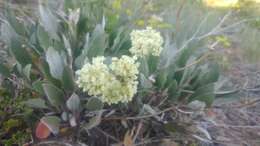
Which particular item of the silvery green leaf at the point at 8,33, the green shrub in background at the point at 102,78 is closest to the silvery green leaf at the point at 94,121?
the green shrub in background at the point at 102,78

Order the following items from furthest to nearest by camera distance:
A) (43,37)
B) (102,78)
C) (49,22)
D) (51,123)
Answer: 1. (49,22)
2. (43,37)
3. (51,123)
4. (102,78)

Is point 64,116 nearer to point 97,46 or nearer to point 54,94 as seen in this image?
point 54,94

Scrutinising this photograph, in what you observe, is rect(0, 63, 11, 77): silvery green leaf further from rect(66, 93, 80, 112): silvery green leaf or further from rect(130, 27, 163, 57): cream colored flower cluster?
rect(130, 27, 163, 57): cream colored flower cluster

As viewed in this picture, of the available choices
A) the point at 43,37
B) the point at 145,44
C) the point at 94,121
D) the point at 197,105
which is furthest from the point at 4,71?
the point at 197,105

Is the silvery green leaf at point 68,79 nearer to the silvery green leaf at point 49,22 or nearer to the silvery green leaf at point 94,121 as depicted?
the silvery green leaf at point 94,121

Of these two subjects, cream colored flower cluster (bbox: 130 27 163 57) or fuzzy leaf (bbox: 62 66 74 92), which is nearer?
fuzzy leaf (bbox: 62 66 74 92)

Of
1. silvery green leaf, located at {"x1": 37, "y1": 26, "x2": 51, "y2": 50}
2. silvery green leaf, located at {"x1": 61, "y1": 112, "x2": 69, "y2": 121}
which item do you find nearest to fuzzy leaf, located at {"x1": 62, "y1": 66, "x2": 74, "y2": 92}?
silvery green leaf, located at {"x1": 61, "y1": 112, "x2": 69, "y2": 121}

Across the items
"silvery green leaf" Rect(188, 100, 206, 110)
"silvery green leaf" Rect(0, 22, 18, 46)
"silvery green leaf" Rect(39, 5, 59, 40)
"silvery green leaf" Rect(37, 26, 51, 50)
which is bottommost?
"silvery green leaf" Rect(188, 100, 206, 110)

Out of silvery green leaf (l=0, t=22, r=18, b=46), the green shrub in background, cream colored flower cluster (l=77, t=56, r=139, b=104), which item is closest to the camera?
cream colored flower cluster (l=77, t=56, r=139, b=104)

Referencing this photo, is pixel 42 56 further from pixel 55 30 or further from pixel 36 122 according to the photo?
pixel 36 122
